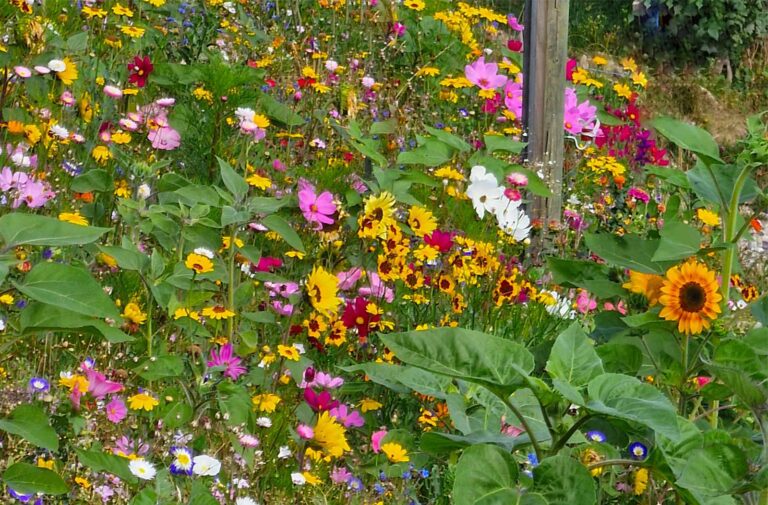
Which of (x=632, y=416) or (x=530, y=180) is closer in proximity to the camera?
(x=632, y=416)

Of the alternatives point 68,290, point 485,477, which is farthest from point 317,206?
point 485,477

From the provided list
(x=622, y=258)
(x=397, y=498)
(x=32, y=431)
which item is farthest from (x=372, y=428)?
(x=32, y=431)

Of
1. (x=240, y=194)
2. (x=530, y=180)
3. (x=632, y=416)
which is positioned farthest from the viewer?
(x=530, y=180)

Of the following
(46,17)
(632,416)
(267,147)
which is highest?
(632,416)

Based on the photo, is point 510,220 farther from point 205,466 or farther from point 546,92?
point 205,466

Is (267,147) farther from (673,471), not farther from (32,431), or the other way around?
(673,471)

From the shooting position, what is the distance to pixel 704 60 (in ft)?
30.0

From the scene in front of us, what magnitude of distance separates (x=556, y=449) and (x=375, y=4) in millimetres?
4723

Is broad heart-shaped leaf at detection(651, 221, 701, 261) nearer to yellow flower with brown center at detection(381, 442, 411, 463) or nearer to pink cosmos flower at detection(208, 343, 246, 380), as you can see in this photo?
yellow flower with brown center at detection(381, 442, 411, 463)

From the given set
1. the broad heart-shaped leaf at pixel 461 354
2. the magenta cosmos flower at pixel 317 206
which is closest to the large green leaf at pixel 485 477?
the broad heart-shaped leaf at pixel 461 354

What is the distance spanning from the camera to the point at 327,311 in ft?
8.94

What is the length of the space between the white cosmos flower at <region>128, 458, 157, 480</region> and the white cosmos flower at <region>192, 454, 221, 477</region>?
76mm

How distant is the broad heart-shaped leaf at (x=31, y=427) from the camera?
174 centimetres

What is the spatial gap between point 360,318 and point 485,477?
1.20 meters
